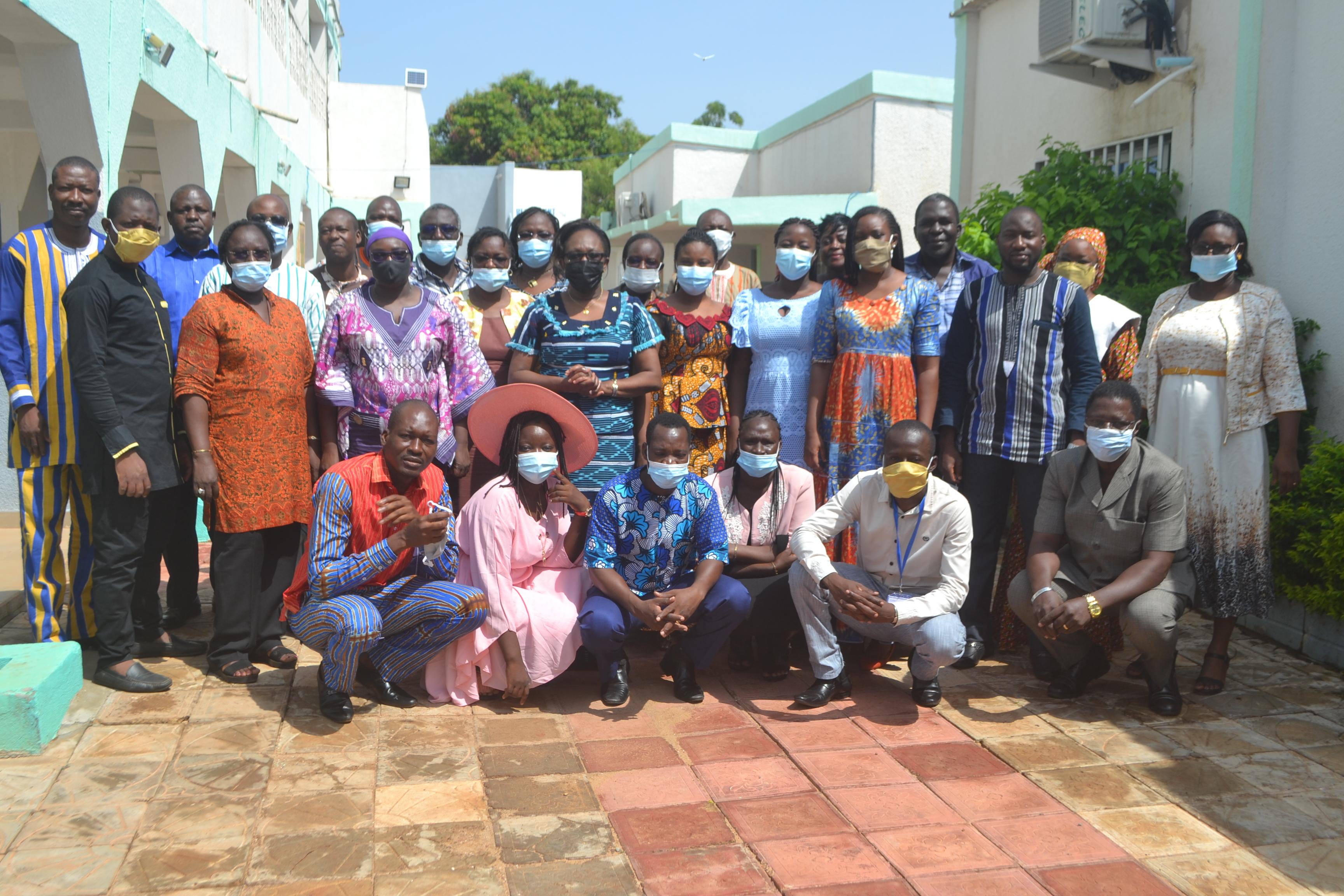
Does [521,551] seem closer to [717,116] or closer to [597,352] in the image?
[597,352]

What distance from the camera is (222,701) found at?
165 inches

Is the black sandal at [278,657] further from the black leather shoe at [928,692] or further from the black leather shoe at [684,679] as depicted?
the black leather shoe at [928,692]

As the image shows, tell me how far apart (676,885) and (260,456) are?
2481 mm

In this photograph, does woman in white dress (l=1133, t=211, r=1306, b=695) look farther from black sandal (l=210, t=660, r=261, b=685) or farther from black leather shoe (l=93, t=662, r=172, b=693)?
black leather shoe (l=93, t=662, r=172, b=693)

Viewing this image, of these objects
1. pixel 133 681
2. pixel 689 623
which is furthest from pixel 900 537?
pixel 133 681

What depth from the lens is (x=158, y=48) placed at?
7.62 metres

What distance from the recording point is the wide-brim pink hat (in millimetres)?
4305

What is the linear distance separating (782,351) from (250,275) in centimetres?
229

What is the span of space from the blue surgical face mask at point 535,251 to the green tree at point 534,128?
134 feet

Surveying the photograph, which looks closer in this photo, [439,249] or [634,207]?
[439,249]

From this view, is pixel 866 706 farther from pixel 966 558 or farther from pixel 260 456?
pixel 260 456

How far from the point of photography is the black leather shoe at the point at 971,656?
15.7 feet

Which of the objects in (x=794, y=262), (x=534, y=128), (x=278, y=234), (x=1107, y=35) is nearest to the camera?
(x=794, y=262)

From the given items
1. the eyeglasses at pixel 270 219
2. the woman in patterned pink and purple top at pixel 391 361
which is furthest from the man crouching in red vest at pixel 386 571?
the eyeglasses at pixel 270 219
